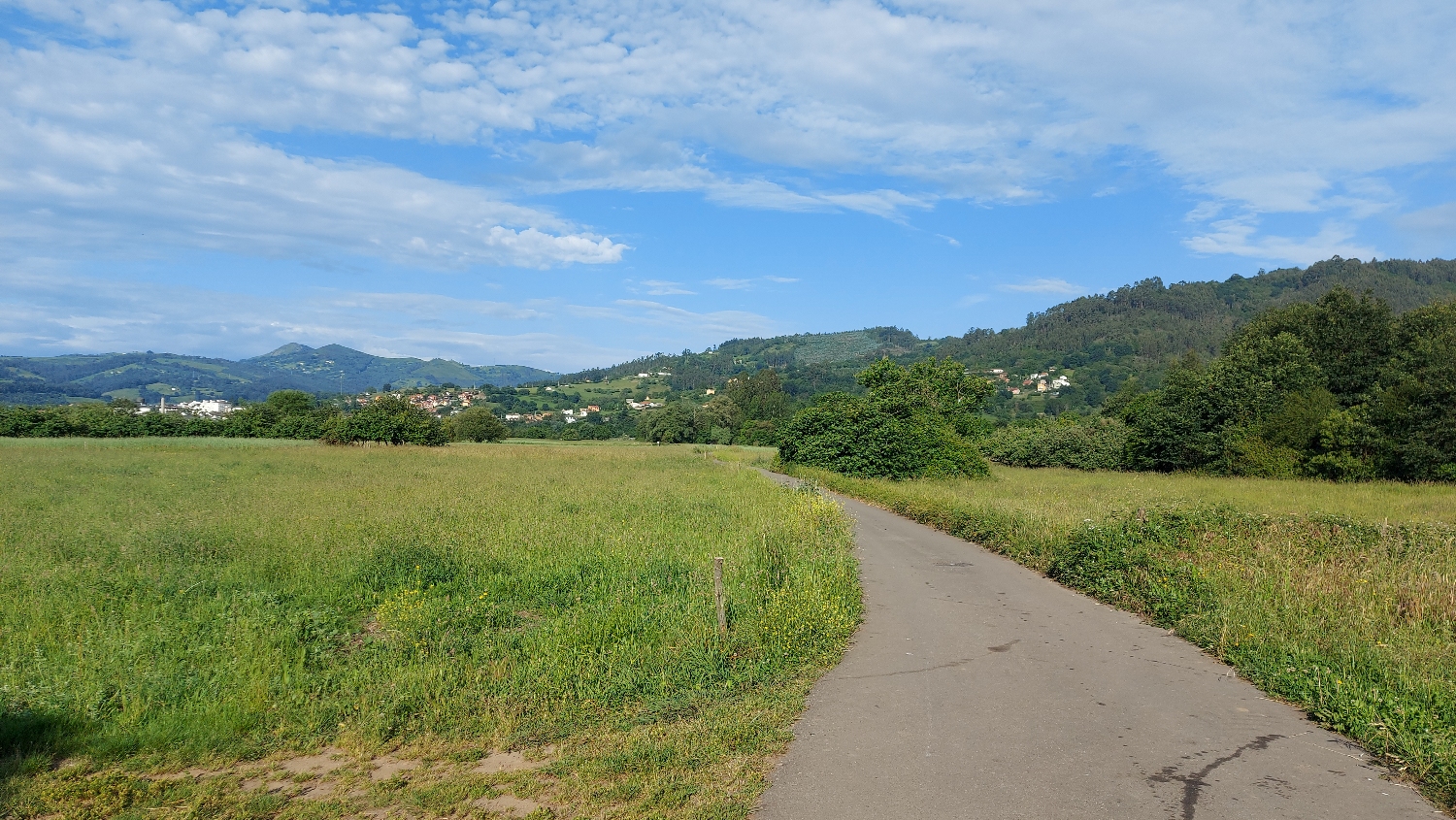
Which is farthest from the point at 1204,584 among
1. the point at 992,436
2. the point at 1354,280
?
the point at 1354,280

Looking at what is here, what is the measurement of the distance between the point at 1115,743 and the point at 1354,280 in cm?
17440

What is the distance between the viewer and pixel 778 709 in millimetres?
6891

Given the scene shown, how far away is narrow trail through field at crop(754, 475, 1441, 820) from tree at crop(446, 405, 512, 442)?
90.1 metres

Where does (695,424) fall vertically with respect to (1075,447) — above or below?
below

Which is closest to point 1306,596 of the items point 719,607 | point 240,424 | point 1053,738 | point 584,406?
point 1053,738

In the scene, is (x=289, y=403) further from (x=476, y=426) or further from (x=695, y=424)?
(x=695, y=424)

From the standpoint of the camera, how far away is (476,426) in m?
94.2

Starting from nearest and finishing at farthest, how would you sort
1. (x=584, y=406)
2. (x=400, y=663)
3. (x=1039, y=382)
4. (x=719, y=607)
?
(x=400, y=663), (x=719, y=607), (x=1039, y=382), (x=584, y=406)

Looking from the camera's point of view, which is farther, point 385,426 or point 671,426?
point 671,426

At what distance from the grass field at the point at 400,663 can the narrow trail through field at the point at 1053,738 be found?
61 centimetres

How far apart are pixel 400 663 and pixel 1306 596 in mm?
11179

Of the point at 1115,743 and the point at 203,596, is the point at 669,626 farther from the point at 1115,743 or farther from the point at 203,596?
the point at 203,596

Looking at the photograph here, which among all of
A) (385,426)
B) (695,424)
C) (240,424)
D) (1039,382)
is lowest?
(695,424)

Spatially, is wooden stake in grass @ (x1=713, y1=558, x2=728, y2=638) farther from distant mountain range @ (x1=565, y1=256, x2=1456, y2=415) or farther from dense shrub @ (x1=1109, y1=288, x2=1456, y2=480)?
distant mountain range @ (x1=565, y1=256, x2=1456, y2=415)
